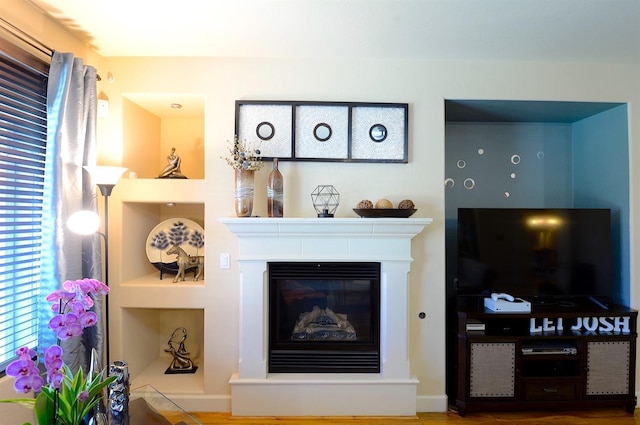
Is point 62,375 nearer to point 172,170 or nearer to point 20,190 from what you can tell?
point 20,190

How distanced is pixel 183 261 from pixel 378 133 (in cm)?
179

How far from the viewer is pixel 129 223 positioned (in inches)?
96.0

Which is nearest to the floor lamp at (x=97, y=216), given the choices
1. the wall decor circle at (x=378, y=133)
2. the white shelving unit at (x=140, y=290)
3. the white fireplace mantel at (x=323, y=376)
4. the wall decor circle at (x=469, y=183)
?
the white shelving unit at (x=140, y=290)

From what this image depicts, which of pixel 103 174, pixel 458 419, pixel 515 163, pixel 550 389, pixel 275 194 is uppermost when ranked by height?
pixel 515 163

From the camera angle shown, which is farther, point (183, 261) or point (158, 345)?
point (158, 345)

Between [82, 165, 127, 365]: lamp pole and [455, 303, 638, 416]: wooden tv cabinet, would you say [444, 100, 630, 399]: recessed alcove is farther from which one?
[82, 165, 127, 365]: lamp pole

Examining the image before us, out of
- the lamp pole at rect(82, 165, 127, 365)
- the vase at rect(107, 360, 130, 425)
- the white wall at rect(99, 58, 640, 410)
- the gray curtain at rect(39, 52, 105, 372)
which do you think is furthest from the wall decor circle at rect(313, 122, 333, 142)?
Answer: the vase at rect(107, 360, 130, 425)

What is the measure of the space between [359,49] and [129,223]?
215cm

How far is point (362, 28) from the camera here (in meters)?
1.98

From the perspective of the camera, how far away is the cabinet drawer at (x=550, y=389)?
2.28 meters

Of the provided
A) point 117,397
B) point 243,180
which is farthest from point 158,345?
point 243,180

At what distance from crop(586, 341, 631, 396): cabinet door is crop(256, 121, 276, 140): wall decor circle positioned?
281 cm

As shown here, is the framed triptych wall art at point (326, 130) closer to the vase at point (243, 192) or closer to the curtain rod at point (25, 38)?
the vase at point (243, 192)

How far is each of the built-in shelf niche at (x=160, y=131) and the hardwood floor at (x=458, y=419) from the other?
1.95m
